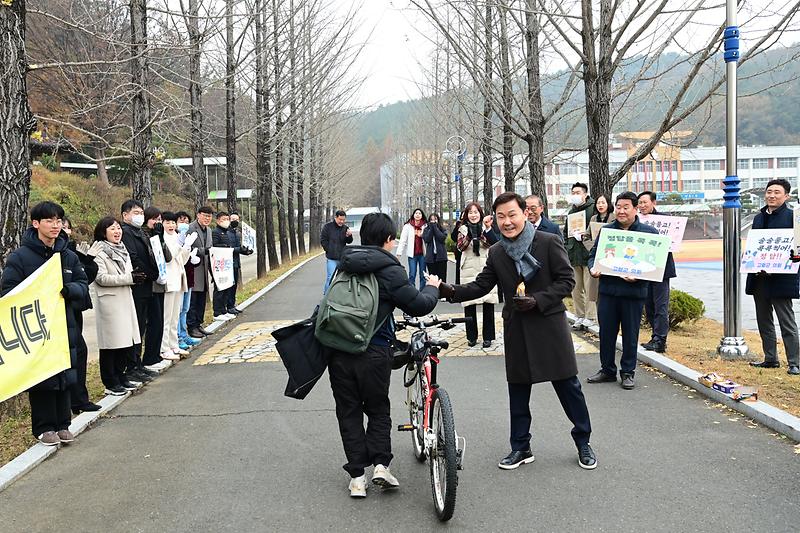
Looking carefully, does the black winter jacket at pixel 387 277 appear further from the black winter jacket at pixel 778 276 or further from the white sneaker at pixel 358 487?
the black winter jacket at pixel 778 276

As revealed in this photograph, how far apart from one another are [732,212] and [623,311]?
2115 millimetres

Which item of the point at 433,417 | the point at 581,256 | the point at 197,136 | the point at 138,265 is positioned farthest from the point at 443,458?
the point at 197,136

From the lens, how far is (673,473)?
470 cm

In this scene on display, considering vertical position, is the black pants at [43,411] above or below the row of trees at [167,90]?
below

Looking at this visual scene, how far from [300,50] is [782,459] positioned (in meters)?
17.8

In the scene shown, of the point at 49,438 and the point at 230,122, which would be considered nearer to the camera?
the point at 49,438

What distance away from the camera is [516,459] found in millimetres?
4910

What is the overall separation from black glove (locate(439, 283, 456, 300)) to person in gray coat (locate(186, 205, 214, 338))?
6754 millimetres

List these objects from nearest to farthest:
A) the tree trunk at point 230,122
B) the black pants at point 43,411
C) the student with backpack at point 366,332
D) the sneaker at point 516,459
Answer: the student with backpack at point 366,332
the sneaker at point 516,459
the black pants at point 43,411
the tree trunk at point 230,122

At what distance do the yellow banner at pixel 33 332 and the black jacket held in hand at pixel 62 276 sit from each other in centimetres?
8

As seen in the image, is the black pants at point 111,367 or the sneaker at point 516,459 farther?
the black pants at point 111,367

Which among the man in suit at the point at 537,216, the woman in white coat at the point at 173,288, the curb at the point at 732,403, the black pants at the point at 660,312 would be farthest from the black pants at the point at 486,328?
the woman in white coat at the point at 173,288

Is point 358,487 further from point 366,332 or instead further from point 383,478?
point 366,332

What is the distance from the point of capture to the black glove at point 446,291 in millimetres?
4582
